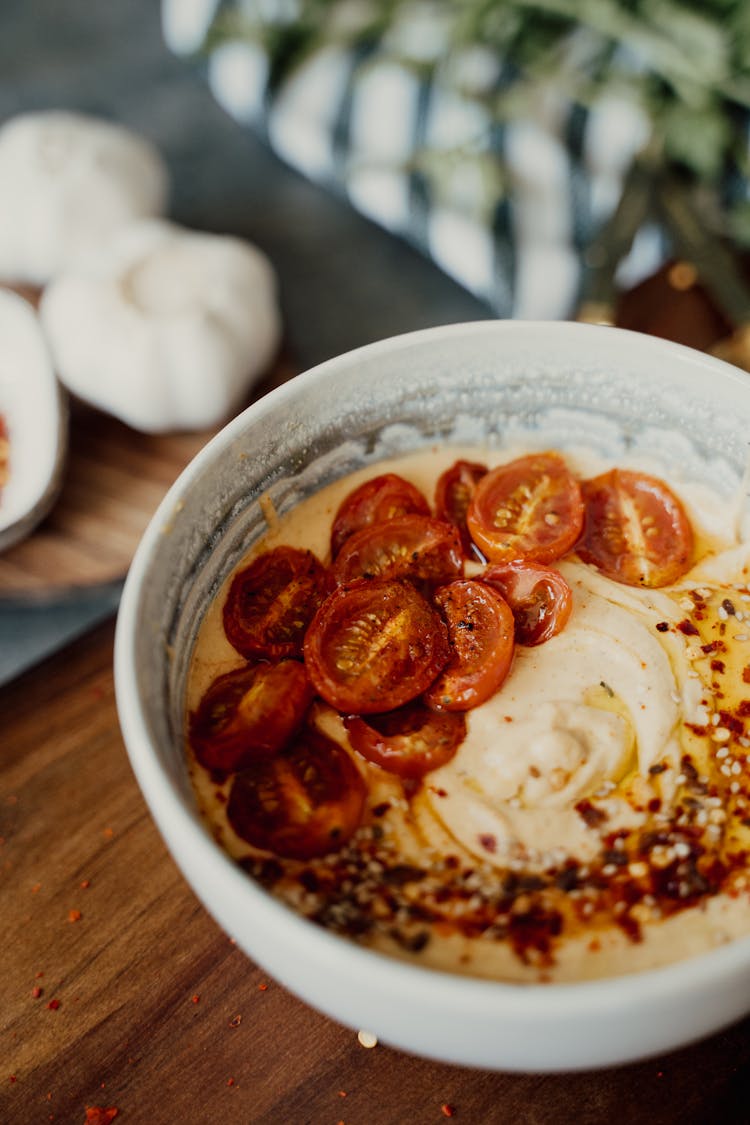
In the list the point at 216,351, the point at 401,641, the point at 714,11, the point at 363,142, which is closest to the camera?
the point at 401,641

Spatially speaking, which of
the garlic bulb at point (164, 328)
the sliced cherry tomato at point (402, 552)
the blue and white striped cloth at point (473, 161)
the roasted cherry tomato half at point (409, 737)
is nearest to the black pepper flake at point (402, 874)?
the roasted cherry tomato half at point (409, 737)

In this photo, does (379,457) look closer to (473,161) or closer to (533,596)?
(533,596)

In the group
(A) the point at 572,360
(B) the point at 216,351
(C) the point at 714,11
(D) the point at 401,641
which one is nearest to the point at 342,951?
(D) the point at 401,641

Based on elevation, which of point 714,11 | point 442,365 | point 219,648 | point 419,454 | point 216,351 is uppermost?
point 714,11

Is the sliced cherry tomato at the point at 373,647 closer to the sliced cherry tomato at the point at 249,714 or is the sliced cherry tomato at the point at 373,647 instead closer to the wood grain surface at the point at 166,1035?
the sliced cherry tomato at the point at 249,714

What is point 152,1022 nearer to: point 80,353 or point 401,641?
point 401,641

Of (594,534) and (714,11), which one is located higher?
(714,11)

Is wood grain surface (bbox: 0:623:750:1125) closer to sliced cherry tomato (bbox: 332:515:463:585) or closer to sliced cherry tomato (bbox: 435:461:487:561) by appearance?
sliced cherry tomato (bbox: 332:515:463:585)
